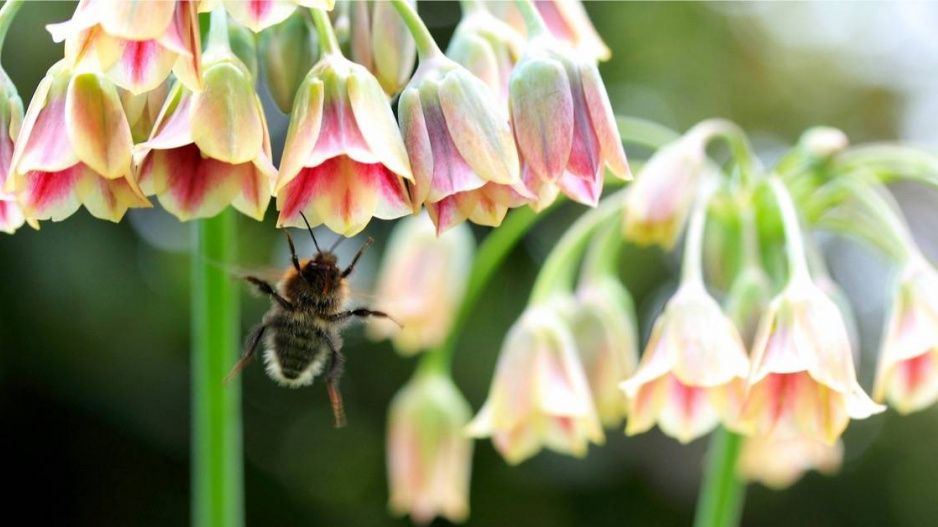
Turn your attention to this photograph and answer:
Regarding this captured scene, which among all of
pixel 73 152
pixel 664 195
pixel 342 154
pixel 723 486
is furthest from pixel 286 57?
pixel 723 486

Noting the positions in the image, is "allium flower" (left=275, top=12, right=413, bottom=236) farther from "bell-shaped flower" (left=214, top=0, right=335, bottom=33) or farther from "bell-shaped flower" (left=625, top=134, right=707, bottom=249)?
"bell-shaped flower" (left=625, top=134, right=707, bottom=249)

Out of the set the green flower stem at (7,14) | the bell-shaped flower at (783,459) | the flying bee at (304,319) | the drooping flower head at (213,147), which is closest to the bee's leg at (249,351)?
the flying bee at (304,319)

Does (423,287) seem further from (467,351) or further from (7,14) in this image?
(467,351)

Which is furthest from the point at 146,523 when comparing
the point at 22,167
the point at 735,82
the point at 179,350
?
the point at 22,167

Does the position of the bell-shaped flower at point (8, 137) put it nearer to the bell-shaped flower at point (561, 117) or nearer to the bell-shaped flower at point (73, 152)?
the bell-shaped flower at point (73, 152)

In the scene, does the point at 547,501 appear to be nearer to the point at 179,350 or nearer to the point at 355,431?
the point at 355,431

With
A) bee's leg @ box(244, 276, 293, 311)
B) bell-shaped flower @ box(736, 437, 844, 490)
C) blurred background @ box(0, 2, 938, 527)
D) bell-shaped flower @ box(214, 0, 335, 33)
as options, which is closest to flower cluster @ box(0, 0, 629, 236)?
bell-shaped flower @ box(214, 0, 335, 33)
